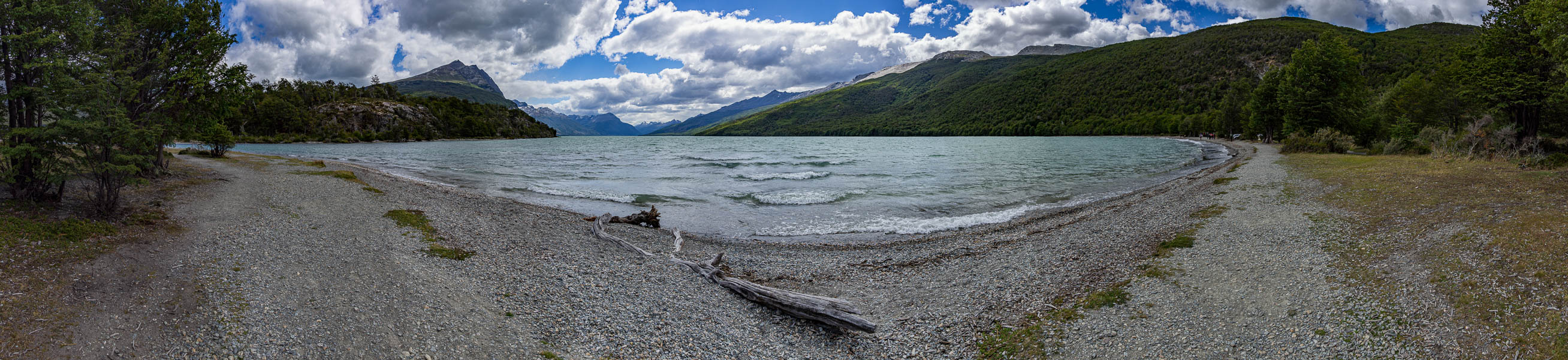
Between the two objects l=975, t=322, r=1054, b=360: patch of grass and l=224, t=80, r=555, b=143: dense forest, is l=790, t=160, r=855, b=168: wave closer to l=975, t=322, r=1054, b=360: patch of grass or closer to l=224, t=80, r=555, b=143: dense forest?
l=975, t=322, r=1054, b=360: patch of grass

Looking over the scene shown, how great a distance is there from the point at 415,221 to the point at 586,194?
13.9m

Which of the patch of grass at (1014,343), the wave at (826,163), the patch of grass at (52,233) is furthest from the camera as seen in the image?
the wave at (826,163)

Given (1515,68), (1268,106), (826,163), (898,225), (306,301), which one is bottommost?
(898,225)

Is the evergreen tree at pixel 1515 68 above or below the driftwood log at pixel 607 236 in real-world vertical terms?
above

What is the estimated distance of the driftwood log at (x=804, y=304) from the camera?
9453 millimetres

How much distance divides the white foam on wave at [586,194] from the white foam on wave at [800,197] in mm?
6739

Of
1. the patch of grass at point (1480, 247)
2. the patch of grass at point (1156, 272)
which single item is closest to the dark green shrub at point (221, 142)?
the patch of grass at point (1156, 272)

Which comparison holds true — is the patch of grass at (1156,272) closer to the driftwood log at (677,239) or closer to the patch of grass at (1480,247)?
the patch of grass at (1480,247)

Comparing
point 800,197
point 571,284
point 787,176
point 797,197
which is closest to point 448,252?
point 571,284

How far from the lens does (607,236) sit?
16.4 meters

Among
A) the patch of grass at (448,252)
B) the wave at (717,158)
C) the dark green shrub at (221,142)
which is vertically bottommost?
the patch of grass at (448,252)

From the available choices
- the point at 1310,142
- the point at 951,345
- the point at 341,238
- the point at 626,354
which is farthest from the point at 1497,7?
the point at 341,238

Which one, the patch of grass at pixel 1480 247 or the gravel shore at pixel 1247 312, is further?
the gravel shore at pixel 1247 312

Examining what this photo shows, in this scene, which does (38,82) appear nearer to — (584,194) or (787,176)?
(584,194)
